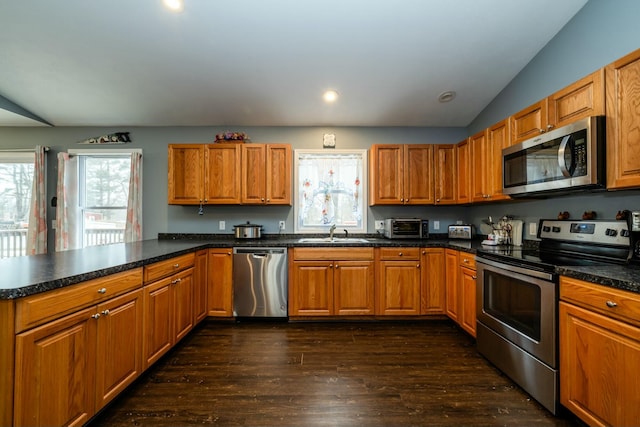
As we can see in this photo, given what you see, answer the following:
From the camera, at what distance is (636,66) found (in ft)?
4.95

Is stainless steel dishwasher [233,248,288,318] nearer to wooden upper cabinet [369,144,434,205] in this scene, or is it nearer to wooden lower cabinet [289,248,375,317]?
wooden lower cabinet [289,248,375,317]

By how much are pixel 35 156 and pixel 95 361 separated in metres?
3.62

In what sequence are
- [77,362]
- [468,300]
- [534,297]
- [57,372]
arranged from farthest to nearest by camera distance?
1. [468,300]
2. [534,297]
3. [77,362]
4. [57,372]

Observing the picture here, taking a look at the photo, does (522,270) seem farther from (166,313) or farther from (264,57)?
(264,57)

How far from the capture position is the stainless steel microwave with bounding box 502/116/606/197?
5.50 feet

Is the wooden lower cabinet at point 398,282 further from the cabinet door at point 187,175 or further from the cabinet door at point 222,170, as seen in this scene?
the cabinet door at point 187,175

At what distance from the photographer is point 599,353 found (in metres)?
1.39

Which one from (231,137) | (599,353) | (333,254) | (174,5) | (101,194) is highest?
(174,5)

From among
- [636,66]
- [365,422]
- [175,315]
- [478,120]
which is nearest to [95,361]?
[175,315]

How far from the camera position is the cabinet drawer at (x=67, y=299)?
45.3 inches

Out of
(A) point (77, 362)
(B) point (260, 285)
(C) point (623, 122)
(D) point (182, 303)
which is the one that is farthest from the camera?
(B) point (260, 285)

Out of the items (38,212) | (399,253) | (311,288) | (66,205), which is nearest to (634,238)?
(399,253)

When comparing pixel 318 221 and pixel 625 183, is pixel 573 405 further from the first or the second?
pixel 318 221

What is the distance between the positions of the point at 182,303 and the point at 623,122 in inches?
136
